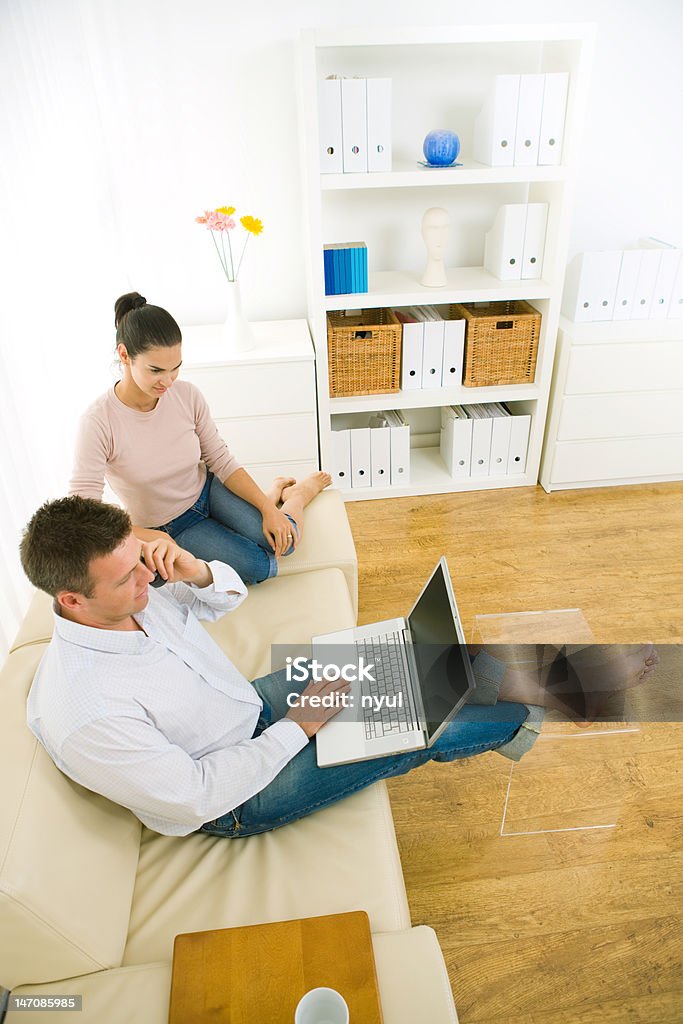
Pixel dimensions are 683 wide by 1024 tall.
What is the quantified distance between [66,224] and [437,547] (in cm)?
183

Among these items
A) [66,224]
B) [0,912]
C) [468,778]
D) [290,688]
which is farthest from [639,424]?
[0,912]

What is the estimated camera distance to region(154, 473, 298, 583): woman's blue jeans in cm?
197

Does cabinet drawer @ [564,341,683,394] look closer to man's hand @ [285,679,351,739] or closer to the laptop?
the laptop

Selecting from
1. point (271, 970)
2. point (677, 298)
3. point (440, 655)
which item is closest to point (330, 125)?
point (677, 298)

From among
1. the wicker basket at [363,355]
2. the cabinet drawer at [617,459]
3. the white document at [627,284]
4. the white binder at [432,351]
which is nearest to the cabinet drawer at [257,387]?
the wicker basket at [363,355]

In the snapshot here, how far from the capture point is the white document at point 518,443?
300 centimetres

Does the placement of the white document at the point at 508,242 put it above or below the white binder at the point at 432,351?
above

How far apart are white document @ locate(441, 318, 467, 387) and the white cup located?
2.41 m

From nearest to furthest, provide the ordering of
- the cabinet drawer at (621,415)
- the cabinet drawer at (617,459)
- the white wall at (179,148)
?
1. the white wall at (179,148)
2. the cabinet drawer at (621,415)
3. the cabinet drawer at (617,459)

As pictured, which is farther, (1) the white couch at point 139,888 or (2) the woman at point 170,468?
(2) the woman at point 170,468

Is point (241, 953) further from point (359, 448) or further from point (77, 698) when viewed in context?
point (359, 448)

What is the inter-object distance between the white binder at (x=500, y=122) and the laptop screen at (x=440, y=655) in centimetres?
178

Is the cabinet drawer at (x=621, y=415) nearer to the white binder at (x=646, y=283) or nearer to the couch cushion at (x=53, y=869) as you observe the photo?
the white binder at (x=646, y=283)

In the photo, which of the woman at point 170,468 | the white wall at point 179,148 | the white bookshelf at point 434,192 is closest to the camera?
the woman at point 170,468
